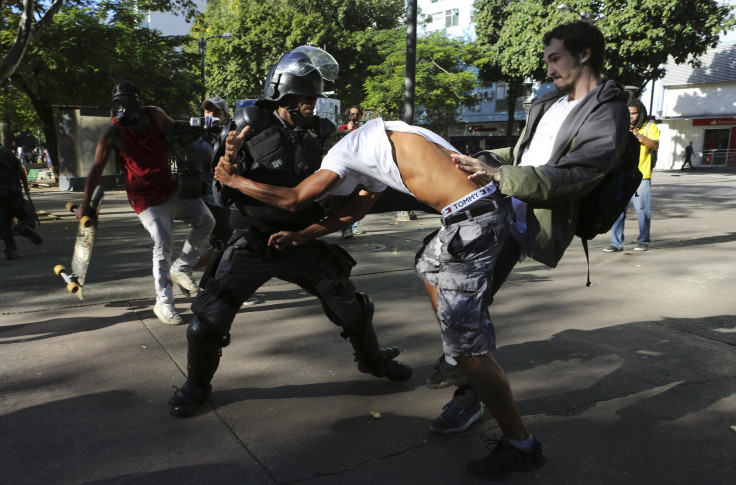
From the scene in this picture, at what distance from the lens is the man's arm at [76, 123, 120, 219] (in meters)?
4.07

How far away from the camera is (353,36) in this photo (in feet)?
121

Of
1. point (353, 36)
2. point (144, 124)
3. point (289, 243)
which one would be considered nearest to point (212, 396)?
point (289, 243)

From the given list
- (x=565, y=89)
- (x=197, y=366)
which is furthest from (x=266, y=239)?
(x=565, y=89)

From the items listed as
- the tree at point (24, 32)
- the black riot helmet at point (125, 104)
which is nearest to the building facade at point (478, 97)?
the tree at point (24, 32)

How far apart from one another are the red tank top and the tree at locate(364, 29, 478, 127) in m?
25.8

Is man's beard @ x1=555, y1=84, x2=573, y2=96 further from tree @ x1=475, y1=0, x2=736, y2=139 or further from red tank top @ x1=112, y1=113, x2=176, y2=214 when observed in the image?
tree @ x1=475, y1=0, x2=736, y2=139

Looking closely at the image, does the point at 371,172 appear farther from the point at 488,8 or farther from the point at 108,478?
the point at 488,8

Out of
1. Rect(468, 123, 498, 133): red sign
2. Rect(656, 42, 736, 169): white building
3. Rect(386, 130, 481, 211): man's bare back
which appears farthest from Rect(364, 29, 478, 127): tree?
Rect(386, 130, 481, 211): man's bare back

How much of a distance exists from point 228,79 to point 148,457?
37.9 meters

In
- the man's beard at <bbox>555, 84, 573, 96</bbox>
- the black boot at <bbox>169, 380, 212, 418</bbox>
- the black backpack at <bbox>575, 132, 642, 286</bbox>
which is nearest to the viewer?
the black backpack at <bbox>575, 132, 642, 286</bbox>

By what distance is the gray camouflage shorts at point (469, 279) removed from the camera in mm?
2346

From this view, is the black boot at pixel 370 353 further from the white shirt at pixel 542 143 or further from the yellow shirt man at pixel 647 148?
the yellow shirt man at pixel 647 148

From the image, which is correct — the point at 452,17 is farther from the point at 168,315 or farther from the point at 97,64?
the point at 168,315

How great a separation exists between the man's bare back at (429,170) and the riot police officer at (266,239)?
777 mm
